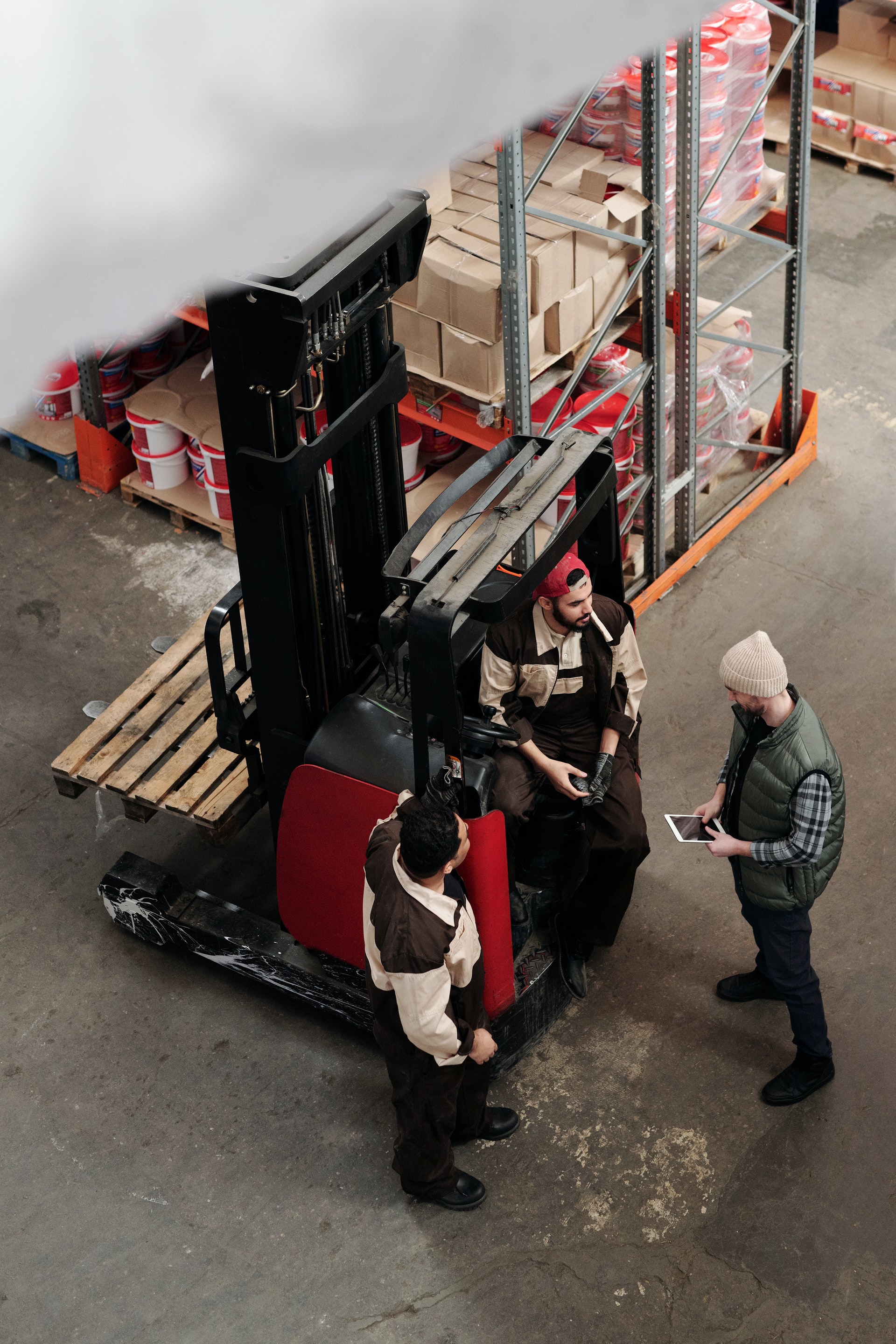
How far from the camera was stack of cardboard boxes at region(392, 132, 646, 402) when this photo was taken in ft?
16.2

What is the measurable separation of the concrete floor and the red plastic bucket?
1.03 metres

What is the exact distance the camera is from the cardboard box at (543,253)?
4.89 meters

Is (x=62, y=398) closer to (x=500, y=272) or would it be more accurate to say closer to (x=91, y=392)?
(x=91, y=392)

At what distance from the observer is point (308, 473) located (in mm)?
3334

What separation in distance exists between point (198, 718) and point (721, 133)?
11.5ft

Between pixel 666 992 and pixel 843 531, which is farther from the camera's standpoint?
pixel 843 531

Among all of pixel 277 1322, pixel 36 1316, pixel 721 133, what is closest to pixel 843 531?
pixel 721 133

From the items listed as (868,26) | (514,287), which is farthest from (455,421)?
(868,26)

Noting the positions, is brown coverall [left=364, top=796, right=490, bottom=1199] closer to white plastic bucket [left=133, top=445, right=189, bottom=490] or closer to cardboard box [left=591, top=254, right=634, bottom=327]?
cardboard box [left=591, top=254, right=634, bottom=327]

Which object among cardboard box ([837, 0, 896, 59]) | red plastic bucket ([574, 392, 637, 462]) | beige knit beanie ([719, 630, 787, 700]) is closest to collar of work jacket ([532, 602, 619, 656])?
beige knit beanie ([719, 630, 787, 700])

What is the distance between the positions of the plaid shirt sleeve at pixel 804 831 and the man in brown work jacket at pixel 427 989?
0.88m

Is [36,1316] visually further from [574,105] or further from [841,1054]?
[574,105]

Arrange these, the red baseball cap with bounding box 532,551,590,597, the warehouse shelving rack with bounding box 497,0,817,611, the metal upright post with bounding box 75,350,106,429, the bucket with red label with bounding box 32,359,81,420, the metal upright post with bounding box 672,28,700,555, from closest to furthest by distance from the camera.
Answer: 1. the red baseball cap with bounding box 532,551,590,597
2. the warehouse shelving rack with bounding box 497,0,817,611
3. the metal upright post with bounding box 672,28,700,555
4. the metal upright post with bounding box 75,350,106,429
5. the bucket with red label with bounding box 32,359,81,420

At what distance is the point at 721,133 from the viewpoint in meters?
5.64
